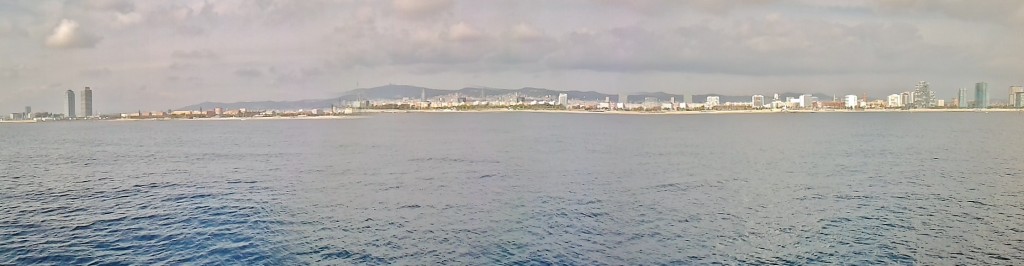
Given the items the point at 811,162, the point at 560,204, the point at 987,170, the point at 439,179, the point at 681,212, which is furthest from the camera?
the point at 811,162

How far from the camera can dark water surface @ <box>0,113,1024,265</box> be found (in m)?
19.6

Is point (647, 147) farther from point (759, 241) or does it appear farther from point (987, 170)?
point (759, 241)

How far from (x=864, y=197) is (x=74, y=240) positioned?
103 ft

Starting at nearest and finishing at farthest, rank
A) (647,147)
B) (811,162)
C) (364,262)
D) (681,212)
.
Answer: (364,262)
(681,212)
(811,162)
(647,147)

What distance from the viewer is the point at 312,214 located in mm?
26078

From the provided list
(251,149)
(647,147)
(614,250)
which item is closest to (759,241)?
(614,250)

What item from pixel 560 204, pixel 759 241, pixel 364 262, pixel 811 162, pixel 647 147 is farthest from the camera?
pixel 647 147

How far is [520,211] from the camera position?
2617 centimetres

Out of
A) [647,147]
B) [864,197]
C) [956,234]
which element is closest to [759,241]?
[956,234]

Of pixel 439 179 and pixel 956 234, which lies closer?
pixel 956 234

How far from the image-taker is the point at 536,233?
22.0 metres

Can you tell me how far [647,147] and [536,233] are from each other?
40960 mm

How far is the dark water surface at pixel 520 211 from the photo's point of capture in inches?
771

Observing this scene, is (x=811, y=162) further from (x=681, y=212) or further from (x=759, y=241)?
(x=759, y=241)
